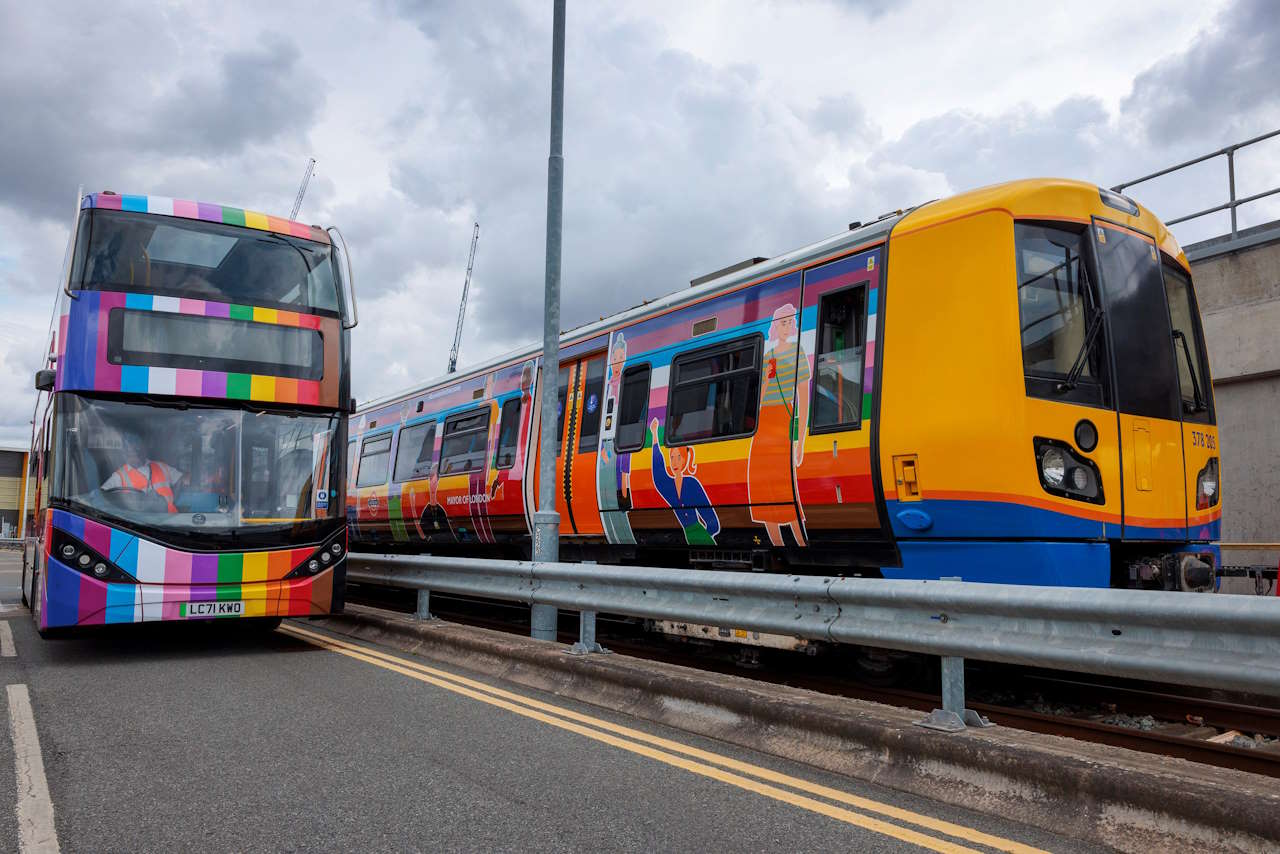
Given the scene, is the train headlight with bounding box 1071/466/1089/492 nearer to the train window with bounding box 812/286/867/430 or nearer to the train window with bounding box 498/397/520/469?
the train window with bounding box 812/286/867/430

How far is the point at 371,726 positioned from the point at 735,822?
249 cm

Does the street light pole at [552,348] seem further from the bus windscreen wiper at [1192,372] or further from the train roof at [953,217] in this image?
the bus windscreen wiper at [1192,372]

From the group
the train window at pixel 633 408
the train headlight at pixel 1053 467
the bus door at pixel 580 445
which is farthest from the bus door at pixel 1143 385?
the bus door at pixel 580 445

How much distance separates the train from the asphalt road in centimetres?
207

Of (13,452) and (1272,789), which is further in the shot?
(13,452)

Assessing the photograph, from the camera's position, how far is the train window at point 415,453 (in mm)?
12977

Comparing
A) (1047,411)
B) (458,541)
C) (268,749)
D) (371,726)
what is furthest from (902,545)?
(458,541)

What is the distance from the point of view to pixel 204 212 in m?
8.91

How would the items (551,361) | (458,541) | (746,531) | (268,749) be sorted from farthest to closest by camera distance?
(458,541) → (551,361) → (746,531) → (268,749)

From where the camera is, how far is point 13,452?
37.3 m

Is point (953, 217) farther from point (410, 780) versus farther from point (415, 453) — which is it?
point (415, 453)

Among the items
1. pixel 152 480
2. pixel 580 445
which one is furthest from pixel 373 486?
pixel 152 480

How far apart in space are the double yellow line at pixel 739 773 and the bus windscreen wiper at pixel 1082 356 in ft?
10.4

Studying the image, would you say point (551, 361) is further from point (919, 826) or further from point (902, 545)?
point (919, 826)
